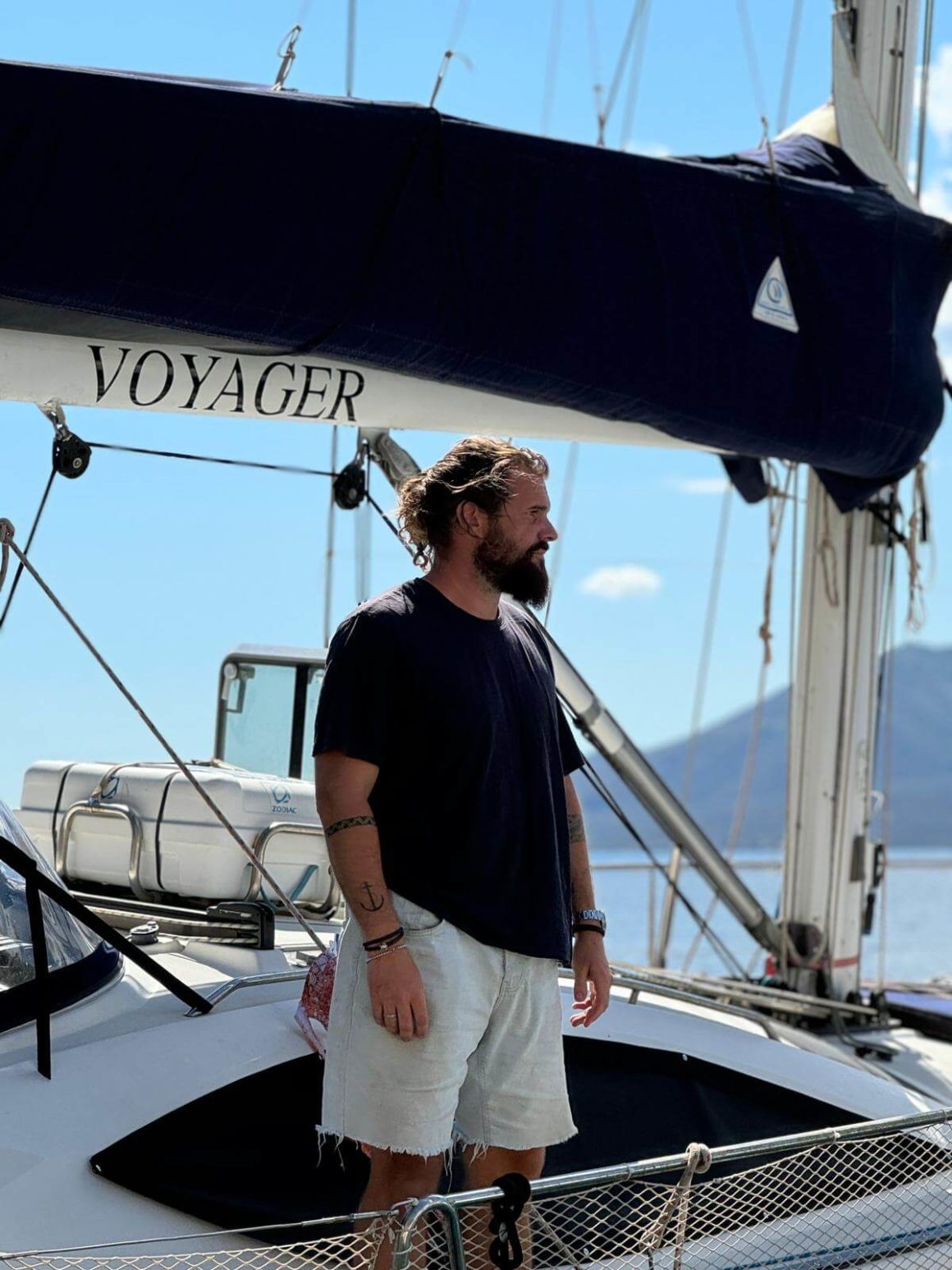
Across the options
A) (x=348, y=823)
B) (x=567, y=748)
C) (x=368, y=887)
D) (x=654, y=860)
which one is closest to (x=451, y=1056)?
(x=368, y=887)

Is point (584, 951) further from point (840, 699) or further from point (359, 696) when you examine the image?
point (840, 699)

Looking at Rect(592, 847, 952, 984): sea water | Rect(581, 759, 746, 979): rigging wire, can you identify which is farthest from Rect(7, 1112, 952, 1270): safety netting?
Rect(592, 847, 952, 984): sea water

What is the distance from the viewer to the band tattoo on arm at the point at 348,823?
110 inches

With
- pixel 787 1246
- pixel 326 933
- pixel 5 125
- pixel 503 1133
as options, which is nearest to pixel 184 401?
pixel 5 125

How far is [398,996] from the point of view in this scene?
9.08ft

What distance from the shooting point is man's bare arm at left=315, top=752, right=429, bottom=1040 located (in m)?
2.78

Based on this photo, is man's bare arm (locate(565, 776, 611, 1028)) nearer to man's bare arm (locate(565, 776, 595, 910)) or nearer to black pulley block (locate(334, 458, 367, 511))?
man's bare arm (locate(565, 776, 595, 910))

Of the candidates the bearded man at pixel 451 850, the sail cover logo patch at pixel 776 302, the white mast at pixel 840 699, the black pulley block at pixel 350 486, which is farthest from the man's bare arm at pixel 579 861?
the white mast at pixel 840 699

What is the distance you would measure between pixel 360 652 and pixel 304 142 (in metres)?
1.63

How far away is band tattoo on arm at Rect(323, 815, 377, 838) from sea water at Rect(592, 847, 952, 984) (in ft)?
7.90

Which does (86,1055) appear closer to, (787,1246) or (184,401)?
(787,1246)

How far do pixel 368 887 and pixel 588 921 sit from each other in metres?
0.60

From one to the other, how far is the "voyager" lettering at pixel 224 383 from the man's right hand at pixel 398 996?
1.82 meters

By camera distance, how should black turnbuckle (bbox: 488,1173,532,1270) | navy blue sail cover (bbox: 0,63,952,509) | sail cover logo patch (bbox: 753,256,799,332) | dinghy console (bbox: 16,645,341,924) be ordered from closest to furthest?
black turnbuckle (bbox: 488,1173,532,1270)
navy blue sail cover (bbox: 0,63,952,509)
dinghy console (bbox: 16,645,341,924)
sail cover logo patch (bbox: 753,256,799,332)
